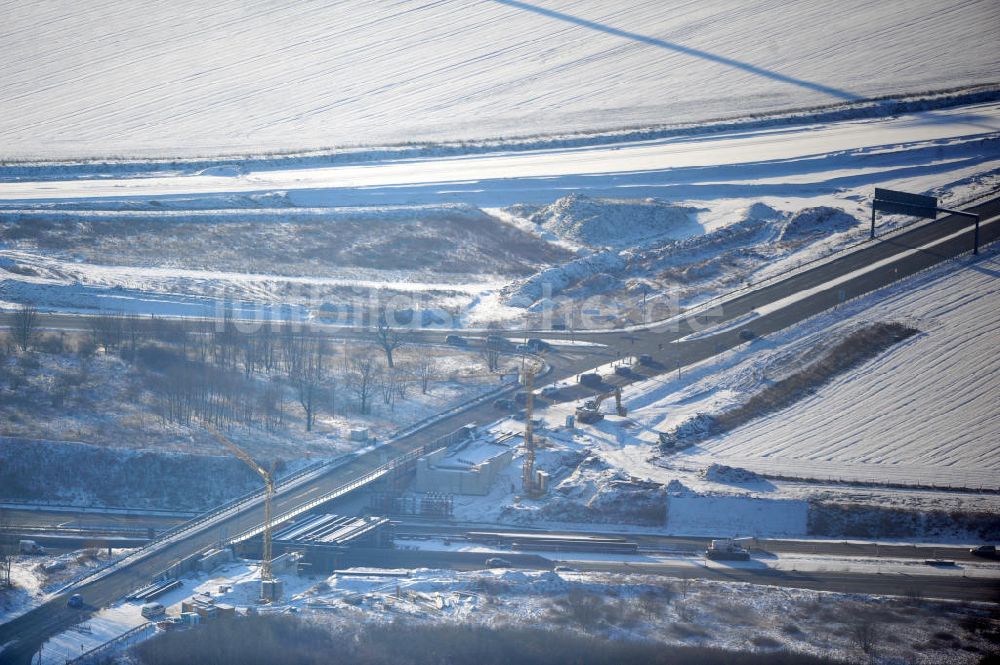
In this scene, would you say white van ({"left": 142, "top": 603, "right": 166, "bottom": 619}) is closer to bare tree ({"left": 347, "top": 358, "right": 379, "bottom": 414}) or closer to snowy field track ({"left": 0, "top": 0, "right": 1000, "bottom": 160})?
bare tree ({"left": 347, "top": 358, "right": 379, "bottom": 414})

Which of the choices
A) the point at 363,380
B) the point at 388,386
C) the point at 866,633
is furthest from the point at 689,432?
the point at 866,633

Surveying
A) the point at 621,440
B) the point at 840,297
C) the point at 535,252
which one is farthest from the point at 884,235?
the point at 621,440

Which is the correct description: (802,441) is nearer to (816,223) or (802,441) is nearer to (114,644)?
(114,644)

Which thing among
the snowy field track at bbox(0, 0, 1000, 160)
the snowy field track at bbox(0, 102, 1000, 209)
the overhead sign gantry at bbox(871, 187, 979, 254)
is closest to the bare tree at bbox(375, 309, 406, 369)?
the snowy field track at bbox(0, 102, 1000, 209)

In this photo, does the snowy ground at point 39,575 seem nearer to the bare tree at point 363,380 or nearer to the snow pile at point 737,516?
the bare tree at point 363,380

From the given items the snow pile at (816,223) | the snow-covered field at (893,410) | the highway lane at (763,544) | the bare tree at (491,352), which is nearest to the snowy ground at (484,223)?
the snow pile at (816,223)

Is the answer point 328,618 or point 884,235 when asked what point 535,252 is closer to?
point 884,235
